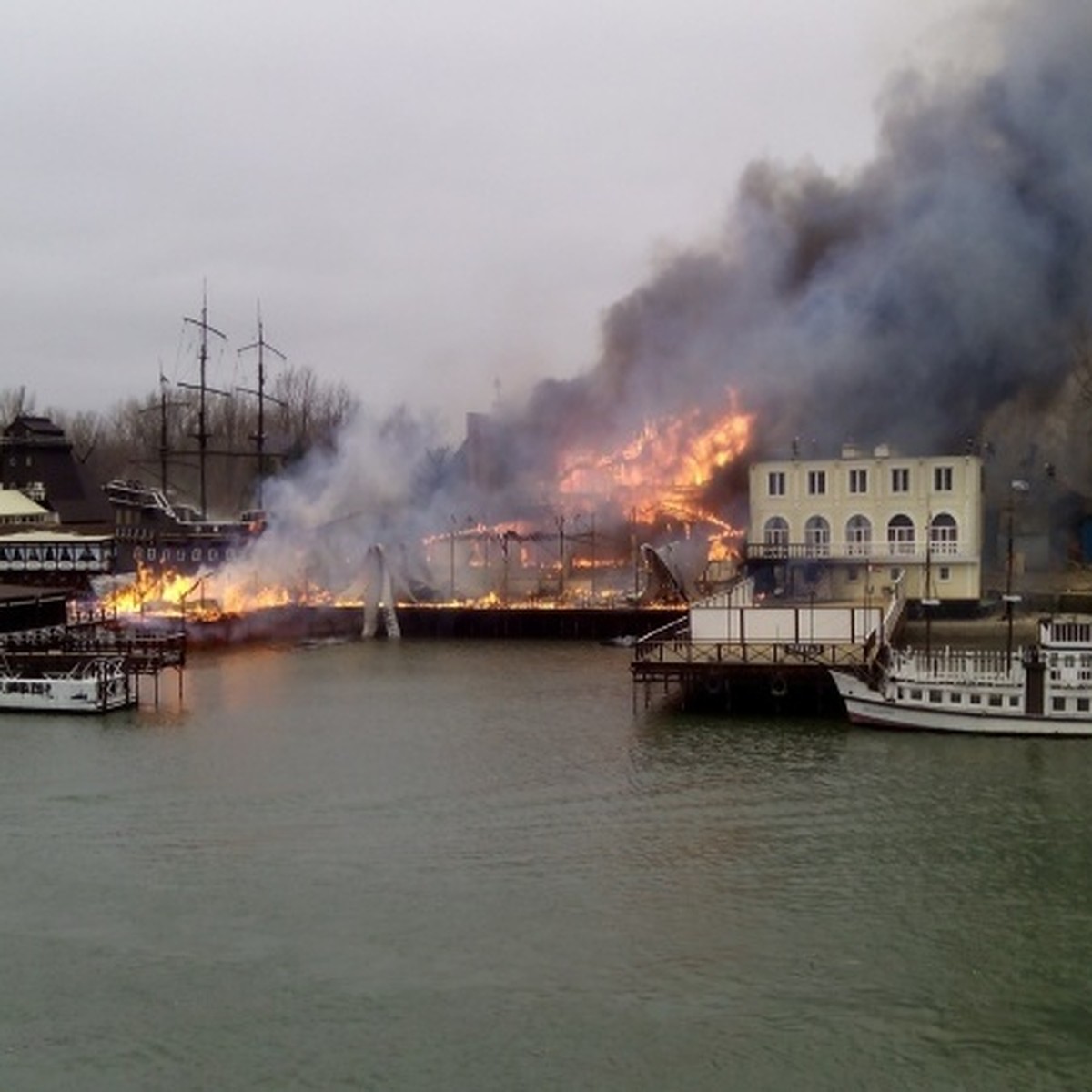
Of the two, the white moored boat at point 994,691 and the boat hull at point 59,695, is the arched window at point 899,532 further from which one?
the boat hull at point 59,695

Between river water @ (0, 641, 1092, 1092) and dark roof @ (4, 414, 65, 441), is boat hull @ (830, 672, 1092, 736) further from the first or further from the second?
Result: dark roof @ (4, 414, 65, 441)

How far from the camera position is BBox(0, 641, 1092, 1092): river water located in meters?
17.4

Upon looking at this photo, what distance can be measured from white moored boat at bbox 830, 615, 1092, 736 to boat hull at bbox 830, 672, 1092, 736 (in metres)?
0.02

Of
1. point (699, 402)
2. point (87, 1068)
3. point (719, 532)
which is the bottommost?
point (87, 1068)

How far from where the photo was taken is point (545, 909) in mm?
22375

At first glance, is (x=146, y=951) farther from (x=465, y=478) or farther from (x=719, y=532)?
(x=465, y=478)

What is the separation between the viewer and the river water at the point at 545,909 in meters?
17.4

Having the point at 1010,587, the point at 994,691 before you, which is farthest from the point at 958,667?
the point at 1010,587

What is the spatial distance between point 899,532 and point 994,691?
2945 centimetres

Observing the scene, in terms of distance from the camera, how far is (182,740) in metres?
36.4

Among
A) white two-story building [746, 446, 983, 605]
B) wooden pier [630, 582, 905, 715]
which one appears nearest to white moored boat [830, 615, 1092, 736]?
wooden pier [630, 582, 905, 715]

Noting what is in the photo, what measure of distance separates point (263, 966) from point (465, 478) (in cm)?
7082

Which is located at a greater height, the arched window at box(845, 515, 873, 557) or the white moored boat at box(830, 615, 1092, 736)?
the arched window at box(845, 515, 873, 557)

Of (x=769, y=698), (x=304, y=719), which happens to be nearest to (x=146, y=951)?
(x=304, y=719)
